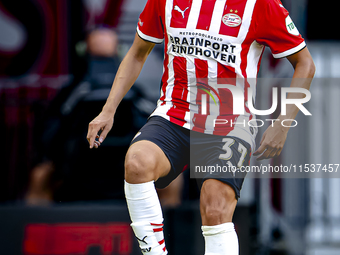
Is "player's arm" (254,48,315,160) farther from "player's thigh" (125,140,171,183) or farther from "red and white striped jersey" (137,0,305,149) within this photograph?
"player's thigh" (125,140,171,183)

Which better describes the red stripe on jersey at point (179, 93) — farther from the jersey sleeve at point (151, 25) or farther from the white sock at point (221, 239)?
the white sock at point (221, 239)

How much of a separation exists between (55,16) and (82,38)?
30cm

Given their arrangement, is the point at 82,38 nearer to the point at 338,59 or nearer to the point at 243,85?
the point at 243,85

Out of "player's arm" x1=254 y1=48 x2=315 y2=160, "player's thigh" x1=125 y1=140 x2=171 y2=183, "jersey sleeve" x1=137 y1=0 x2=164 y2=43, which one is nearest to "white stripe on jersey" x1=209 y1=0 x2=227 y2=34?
"jersey sleeve" x1=137 y1=0 x2=164 y2=43

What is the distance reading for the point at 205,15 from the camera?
6.95 ft

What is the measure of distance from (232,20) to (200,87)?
1.25 ft

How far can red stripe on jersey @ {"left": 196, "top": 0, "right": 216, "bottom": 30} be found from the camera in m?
2.10

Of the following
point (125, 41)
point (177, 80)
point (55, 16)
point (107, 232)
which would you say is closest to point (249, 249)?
point (107, 232)

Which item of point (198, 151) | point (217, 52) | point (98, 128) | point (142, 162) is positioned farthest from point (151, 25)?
point (142, 162)

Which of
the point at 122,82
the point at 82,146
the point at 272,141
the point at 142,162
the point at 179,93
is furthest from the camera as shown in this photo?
the point at 82,146

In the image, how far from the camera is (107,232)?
305 cm

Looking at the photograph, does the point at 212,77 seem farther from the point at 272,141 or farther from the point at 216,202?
the point at 216,202

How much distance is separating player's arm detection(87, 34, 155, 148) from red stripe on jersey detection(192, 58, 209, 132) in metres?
0.39

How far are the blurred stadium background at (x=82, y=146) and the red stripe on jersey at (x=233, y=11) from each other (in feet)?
4.24
